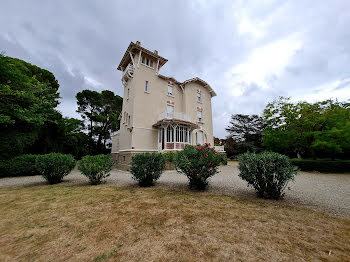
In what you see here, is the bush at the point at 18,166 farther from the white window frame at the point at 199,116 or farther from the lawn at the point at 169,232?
the white window frame at the point at 199,116

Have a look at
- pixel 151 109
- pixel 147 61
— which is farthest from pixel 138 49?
pixel 151 109

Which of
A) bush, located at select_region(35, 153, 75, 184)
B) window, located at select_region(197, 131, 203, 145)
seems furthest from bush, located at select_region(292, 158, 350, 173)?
bush, located at select_region(35, 153, 75, 184)

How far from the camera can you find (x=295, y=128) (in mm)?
13320

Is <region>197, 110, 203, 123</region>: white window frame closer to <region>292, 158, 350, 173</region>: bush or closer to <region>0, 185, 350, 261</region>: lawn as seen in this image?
<region>292, 158, 350, 173</region>: bush

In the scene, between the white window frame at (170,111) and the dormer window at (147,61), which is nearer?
the white window frame at (170,111)

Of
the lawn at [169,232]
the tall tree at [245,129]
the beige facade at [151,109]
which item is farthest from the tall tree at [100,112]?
the tall tree at [245,129]

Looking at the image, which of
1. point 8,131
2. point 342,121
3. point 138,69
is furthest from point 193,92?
point 8,131

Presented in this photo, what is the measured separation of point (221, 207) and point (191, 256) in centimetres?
219

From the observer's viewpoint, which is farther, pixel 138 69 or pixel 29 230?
pixel 138 69

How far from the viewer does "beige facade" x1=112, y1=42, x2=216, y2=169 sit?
47.5 feet

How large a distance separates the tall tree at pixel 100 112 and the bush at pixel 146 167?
67.4 feet

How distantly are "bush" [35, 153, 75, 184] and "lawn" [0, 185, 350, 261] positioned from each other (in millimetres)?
3255

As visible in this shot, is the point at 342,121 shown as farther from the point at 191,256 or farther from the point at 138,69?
the point at 138,69

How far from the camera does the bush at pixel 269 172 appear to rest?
14.3ft
